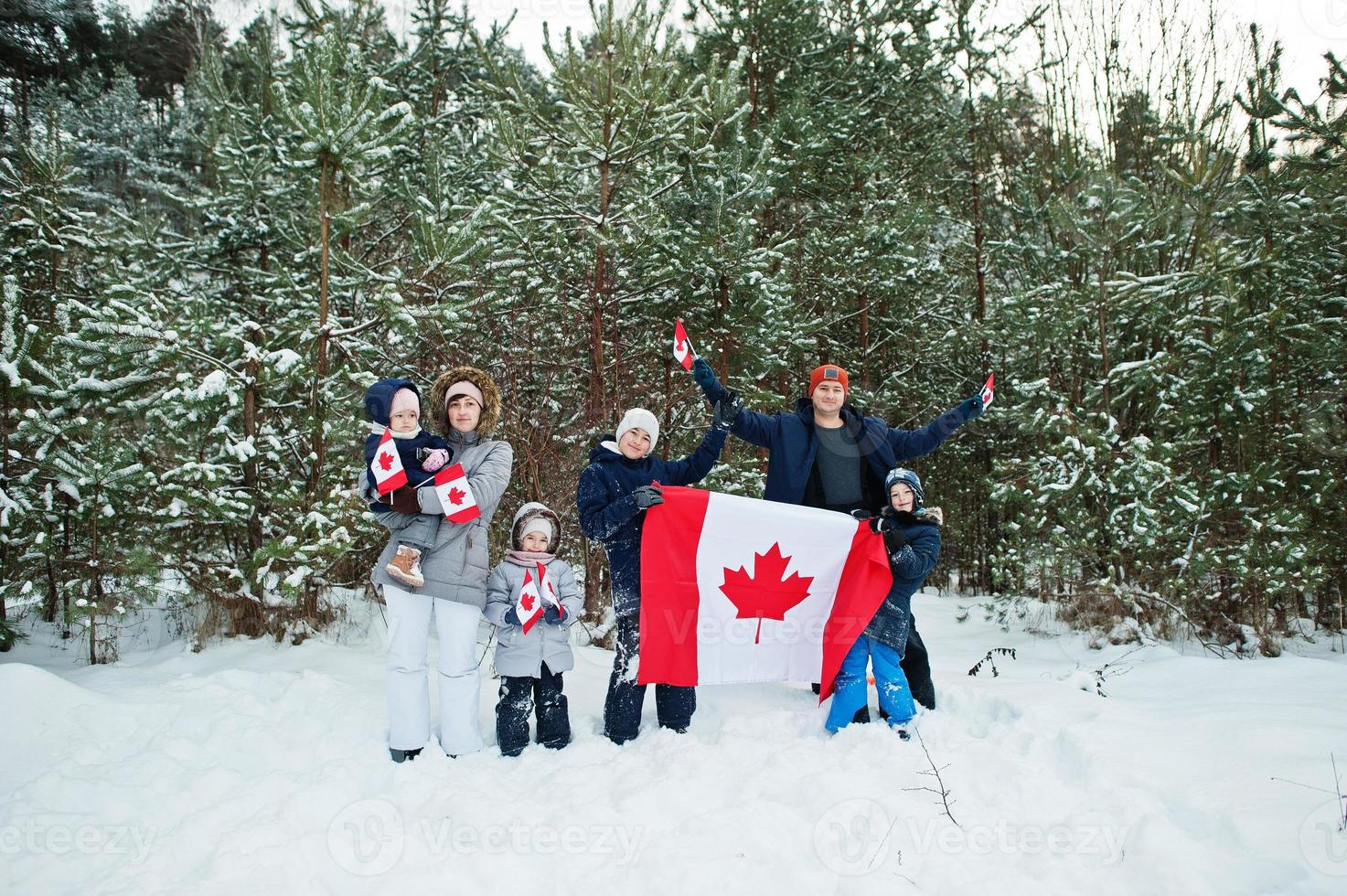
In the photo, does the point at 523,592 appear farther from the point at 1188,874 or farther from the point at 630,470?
the point at 1188,874

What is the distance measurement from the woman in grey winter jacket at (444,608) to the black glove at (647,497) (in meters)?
0.75

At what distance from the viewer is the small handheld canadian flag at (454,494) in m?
3.72

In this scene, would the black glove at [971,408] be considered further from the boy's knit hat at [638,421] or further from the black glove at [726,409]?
the boy's knit hat at [638,421]

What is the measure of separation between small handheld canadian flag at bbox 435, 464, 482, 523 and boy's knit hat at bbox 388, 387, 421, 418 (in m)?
0.43

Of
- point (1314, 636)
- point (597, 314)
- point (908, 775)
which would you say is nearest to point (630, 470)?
point (908, 775)

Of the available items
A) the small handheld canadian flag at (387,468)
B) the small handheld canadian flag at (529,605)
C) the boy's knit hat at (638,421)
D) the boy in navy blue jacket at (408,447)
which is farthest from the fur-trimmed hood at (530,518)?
the small handheld canadian flag at (387,468)

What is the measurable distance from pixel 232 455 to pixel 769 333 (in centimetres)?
534

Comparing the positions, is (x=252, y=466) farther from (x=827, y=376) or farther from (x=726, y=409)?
(x=827, y=376)

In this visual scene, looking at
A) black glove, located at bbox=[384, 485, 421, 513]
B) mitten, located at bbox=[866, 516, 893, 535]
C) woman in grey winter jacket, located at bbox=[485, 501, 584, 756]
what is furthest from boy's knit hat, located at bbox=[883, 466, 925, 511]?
black glove, located at bbox=[384, 485, 421, 513]

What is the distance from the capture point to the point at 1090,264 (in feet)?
27.8

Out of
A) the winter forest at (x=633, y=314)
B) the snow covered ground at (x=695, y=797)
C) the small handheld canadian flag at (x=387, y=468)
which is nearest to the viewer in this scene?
the snow covered ground at (x=695, y=797)

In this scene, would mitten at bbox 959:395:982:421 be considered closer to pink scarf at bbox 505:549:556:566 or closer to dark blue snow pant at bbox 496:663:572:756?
pink scarf at bbox 505:549:556:566

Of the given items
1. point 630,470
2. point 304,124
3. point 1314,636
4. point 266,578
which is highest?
point 304,124

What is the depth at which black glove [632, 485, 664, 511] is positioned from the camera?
399cm
